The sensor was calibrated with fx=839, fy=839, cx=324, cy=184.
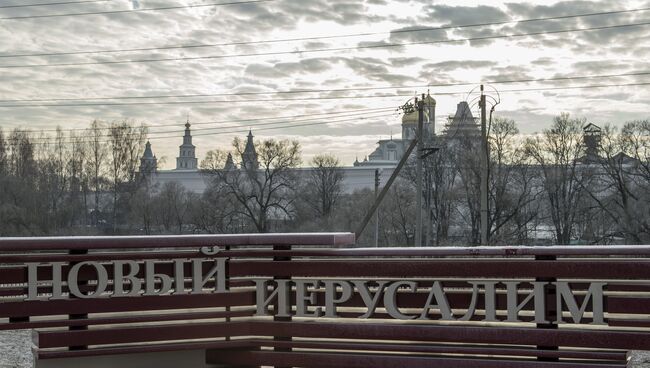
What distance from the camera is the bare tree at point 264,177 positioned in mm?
67125

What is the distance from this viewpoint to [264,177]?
7594cm

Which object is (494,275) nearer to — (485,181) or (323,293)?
(323,293)

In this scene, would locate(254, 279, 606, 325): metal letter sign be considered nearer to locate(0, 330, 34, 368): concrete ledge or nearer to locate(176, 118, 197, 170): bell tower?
locate(0, 330, 34, 368): concrete ledge

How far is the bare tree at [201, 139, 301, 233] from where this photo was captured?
2643 inches

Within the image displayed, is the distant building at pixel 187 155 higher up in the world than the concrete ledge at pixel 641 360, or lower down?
higher up

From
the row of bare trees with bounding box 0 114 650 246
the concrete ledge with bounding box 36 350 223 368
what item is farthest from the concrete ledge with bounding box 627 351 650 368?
the row of bare trees with bounding box 0 114 650 246

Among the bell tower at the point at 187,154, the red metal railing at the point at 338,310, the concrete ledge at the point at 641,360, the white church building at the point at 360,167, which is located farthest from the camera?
the bell tower at the point at 187,154

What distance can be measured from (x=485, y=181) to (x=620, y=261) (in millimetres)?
23302

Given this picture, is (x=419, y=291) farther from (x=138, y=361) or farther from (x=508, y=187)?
(x=508, y=187)

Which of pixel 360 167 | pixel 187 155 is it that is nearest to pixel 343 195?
pixel 360 167

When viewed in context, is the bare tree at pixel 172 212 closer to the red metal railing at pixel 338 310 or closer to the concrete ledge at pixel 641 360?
the concrete ledge at pixel 641 360

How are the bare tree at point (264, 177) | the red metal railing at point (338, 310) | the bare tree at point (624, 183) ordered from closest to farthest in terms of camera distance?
the red metal railing at point (338, 310) → the bare tree at point (624, 183) → the bare tree at point (264, 177)

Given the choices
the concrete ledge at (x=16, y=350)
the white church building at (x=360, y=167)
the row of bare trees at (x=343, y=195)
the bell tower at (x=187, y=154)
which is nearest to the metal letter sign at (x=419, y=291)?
the concrete ledge at (x=16, y=350)

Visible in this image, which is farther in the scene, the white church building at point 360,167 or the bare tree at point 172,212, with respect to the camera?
the white church building at point 360,167
